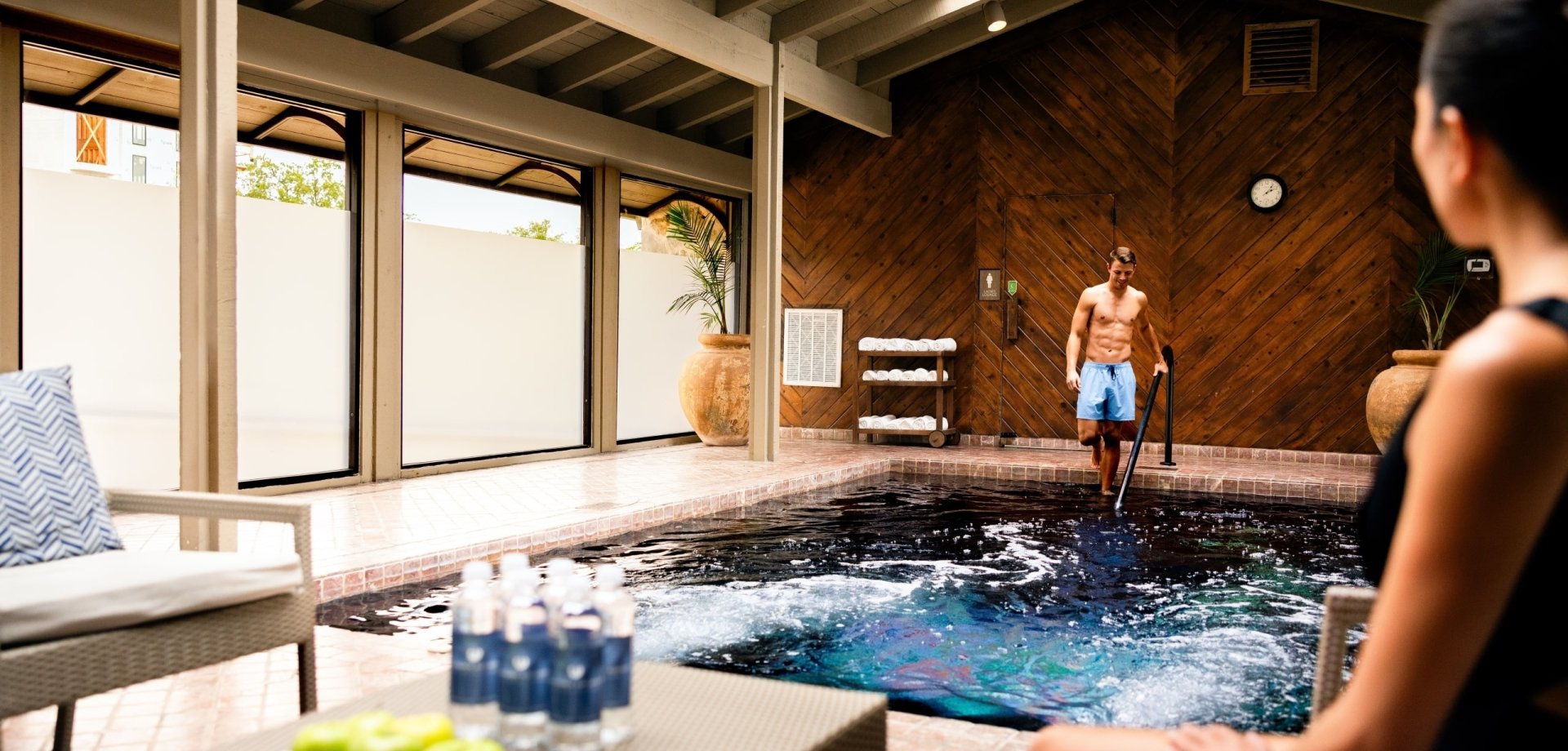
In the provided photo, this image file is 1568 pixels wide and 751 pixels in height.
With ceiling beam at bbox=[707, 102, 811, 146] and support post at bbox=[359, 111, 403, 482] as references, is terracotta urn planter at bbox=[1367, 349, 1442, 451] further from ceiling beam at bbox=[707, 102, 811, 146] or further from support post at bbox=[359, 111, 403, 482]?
support post at bbox=[359, 111, 403, 482]

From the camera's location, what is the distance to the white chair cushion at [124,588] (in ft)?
6.69

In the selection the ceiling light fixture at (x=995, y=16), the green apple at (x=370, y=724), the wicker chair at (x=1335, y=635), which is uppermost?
the ceiling light fixture at (x=995, y=16)

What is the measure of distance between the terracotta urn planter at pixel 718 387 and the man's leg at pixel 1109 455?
3146 mm

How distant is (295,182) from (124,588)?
4.82m

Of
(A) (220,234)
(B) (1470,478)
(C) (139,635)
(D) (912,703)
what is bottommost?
(D) (912,703)

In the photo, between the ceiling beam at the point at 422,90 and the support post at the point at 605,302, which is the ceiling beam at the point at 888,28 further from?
the support post at the point at 605,302

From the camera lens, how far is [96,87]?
17.7 feet

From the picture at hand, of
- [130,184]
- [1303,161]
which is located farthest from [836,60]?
[130,184]

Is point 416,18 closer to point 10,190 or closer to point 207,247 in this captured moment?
point 10,190

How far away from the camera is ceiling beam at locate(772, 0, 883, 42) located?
805cm

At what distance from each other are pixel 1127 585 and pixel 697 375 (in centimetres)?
530

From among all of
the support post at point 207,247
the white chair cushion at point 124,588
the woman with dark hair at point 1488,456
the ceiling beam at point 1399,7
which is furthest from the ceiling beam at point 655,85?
the woman with dark hair at point 1488,456

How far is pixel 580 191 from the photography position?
896 centimetres

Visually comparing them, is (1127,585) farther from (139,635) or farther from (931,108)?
(931,108)
